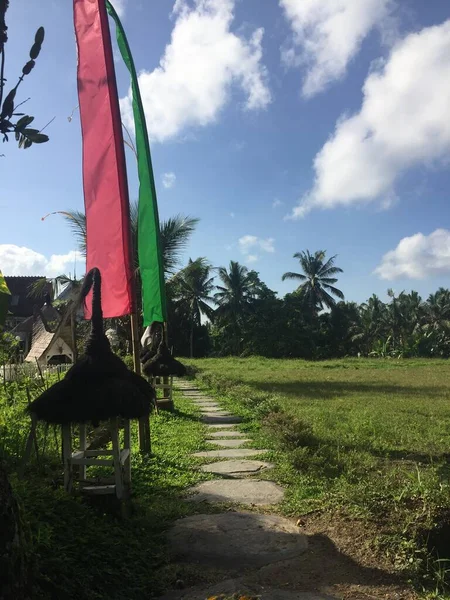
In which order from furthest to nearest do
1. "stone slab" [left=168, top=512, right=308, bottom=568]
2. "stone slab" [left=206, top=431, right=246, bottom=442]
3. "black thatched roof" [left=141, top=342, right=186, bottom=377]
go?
1. "black thatched roof" [left=141, top=342, right=186, bottom=377]
2. "stone slab" [left=206, top=431, right=246, bottom=442]
3. "stone slab" [left=168, top=512, right=308, bottom=568]

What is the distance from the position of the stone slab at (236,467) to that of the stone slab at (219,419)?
10.0 feet

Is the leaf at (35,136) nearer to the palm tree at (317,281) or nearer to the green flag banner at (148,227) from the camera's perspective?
the green flag banner at (148,227)

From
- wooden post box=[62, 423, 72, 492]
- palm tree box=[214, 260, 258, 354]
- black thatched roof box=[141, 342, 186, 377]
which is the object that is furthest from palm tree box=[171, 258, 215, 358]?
wooden post box=[62, 423, 72, 492]

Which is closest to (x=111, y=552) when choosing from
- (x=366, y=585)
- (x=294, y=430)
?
(x=366, y=585)

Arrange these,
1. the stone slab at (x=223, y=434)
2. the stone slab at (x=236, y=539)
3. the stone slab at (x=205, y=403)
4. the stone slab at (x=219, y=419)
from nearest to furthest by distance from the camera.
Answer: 1. the stone slab at (x=236, y=539)
2. the stone slab at (x=223, y=434)
3. the stone slab at (x=219, y=419)
4. the stone slab at (x=205, y=403)

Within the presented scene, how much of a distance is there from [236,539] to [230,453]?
10.1 ft

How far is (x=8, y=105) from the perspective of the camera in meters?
2.01

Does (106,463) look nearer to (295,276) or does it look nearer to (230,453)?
(230,453)

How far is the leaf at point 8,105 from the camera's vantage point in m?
2.00

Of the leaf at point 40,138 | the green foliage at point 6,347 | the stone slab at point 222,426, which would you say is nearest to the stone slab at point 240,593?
the leaf at point 40,138

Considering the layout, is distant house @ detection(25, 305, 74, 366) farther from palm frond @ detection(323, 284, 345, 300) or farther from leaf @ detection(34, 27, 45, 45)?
palm frond @ detection(323, 284, 345, 300)

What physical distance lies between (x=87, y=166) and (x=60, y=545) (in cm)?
422

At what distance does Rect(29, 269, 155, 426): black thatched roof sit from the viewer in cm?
393

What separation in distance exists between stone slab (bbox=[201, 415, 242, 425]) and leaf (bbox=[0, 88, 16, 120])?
26.2 feet
